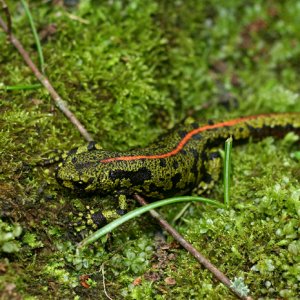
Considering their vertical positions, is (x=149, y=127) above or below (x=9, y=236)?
below

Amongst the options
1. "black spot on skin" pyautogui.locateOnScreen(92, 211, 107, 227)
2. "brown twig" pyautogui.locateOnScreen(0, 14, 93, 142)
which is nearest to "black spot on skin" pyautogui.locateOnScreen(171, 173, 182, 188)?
"black spot on skin" pyautogui.locateOnScreen(92, 211, 107, 227)

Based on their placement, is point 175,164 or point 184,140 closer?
point 175,164

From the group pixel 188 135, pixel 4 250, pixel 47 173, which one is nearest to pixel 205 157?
pixel 188 135

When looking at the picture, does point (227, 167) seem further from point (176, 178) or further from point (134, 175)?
point (134, 175)

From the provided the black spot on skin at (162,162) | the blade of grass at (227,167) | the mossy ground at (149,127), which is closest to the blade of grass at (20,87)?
the mossy ground at (149,127)

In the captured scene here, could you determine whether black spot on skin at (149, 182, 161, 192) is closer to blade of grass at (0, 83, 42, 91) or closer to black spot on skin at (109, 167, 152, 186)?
black spot on skin at (109, 167, 152, 186)

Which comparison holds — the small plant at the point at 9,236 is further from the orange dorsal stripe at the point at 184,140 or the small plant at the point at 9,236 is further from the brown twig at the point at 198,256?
the brown twig at the point at 198,256

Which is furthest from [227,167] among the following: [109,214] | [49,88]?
[49,88]
